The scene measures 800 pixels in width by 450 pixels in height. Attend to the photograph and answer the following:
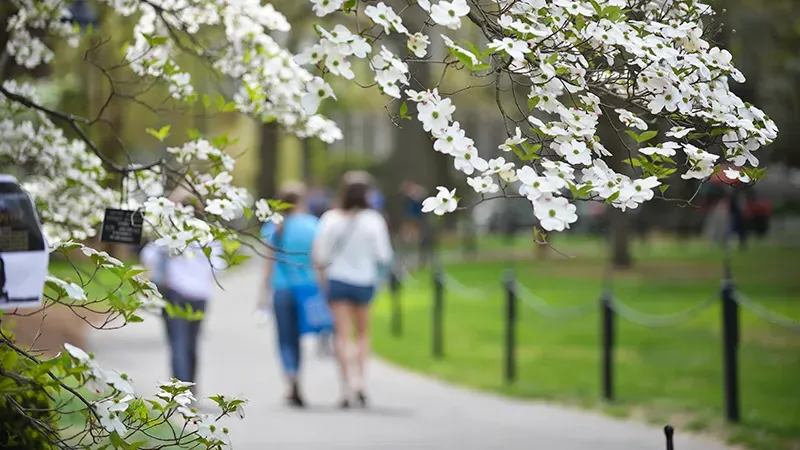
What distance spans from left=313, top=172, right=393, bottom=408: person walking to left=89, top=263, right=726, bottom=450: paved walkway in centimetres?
49

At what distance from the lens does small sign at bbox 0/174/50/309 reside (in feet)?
13.8

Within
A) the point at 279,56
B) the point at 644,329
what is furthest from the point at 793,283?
the point at 279,56

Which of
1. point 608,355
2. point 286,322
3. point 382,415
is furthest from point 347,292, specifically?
point 608,355

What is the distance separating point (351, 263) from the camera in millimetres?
10852

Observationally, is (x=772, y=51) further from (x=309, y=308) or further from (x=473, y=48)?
(x=473, y=48)

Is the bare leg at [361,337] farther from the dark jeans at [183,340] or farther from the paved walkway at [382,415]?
the dark jeans at [183,340]

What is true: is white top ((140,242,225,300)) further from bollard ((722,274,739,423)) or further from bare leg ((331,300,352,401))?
bollard ((722,274,739,423))

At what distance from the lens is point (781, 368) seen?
13.0m

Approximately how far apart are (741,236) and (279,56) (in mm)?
28174

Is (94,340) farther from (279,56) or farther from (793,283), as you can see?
(793,283)

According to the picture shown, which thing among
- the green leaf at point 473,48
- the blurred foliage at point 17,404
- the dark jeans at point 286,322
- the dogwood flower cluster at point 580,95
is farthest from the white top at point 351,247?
the green leaf at point 473,48

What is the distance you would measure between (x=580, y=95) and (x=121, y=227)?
2.41 meters

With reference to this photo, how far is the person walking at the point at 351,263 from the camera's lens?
10.9 meters

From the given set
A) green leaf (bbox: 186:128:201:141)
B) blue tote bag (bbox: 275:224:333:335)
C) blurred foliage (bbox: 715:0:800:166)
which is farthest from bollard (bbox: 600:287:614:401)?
blurred foliage (bbox: 715:0:800:166)
